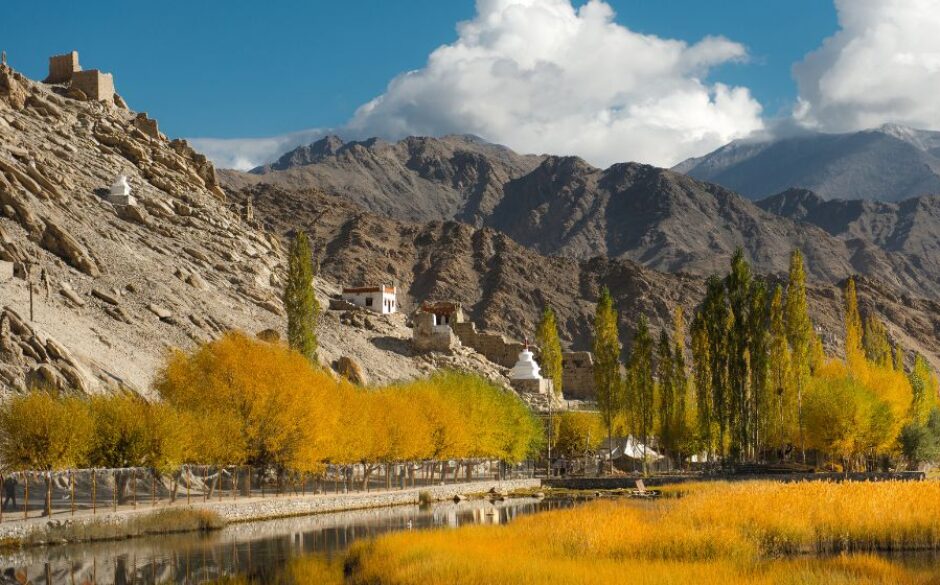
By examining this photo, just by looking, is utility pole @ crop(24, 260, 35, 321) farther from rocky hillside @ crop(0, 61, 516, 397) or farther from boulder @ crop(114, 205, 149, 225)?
boulder @ crop(114, 205, 149, 225)

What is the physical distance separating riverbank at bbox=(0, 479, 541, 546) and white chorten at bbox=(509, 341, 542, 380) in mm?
34441

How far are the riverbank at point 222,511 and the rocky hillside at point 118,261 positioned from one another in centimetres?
1308

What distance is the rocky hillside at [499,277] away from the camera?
153 meters

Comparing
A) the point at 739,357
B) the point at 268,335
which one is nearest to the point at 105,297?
the point at 268,335

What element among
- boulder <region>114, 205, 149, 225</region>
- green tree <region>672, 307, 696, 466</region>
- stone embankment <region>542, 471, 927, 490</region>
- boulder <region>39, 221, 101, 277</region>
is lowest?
stone embankment <region>542, 471, 927, 490</region>

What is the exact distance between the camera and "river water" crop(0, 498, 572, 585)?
27328mm

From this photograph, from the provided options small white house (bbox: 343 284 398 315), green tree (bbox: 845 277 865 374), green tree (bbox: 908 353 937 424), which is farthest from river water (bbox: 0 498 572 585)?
small white house (bbox: 343 284 398 315)

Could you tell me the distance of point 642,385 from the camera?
69188 mm

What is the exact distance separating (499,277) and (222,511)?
121m

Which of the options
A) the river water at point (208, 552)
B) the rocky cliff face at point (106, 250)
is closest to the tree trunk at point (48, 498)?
the river water at point (208, 552)

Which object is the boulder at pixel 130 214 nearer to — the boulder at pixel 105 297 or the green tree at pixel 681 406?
the boulder at pixel 105 297

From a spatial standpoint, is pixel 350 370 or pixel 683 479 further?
pixel 350 370

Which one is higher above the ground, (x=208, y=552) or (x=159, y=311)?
(x=159, y=311)

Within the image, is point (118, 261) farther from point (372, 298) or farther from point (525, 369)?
point (525, 369)
